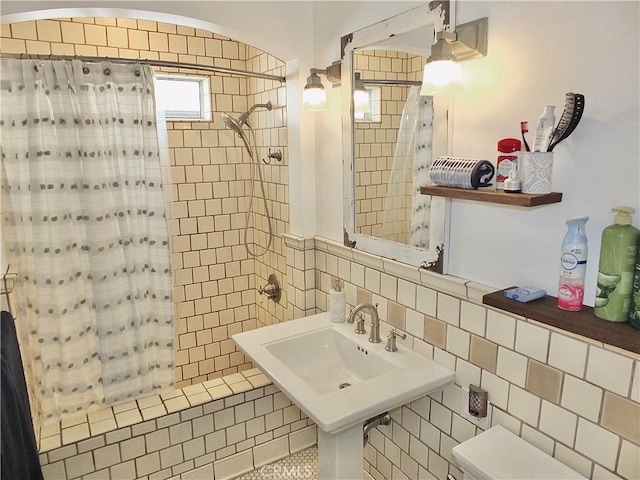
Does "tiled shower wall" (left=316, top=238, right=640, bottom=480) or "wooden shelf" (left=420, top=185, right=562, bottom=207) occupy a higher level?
"wooden shelf" (left=420, top=185, right=562, bottom=207)

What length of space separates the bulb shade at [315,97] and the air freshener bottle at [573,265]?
1177 mm

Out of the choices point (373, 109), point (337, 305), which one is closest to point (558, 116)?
point (373, 109)

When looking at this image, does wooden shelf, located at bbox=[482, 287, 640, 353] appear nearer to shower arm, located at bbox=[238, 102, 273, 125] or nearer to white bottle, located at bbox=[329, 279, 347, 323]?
white bottle, located at bbox=[329, 279, 347, 323]

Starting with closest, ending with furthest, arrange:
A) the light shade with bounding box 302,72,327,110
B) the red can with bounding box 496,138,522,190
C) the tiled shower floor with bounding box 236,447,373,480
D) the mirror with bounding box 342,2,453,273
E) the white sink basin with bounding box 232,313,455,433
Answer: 1. the red can with bounding box 496,138,522,190
2. the white sink basin with bounding box 232,313,455,433
3. the mirror with bounding box 342,2,453,273
4. the light shade with bounding box 302,72,327,110
5. the tiled shower floor with bounding box 236,447,373,480

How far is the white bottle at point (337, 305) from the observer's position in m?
2.07

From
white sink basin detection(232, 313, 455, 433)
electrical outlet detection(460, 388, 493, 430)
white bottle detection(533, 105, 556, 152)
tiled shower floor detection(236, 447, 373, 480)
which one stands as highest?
white bottle detection(533, 105, 556, 152)

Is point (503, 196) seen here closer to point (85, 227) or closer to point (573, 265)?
point (573, 265)

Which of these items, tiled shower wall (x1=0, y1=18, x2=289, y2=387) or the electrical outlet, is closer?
the electrical outlet

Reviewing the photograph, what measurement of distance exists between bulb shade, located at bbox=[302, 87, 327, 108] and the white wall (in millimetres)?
677

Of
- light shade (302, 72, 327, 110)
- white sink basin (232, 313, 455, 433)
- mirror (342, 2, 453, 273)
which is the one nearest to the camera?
white sink basin (232, 313, 455, 433)

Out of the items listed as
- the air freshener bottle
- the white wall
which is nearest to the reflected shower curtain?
the white wall

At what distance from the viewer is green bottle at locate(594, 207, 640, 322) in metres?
1.08

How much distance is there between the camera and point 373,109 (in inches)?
73.7

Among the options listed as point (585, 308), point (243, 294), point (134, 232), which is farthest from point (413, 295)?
point (243, 294)
